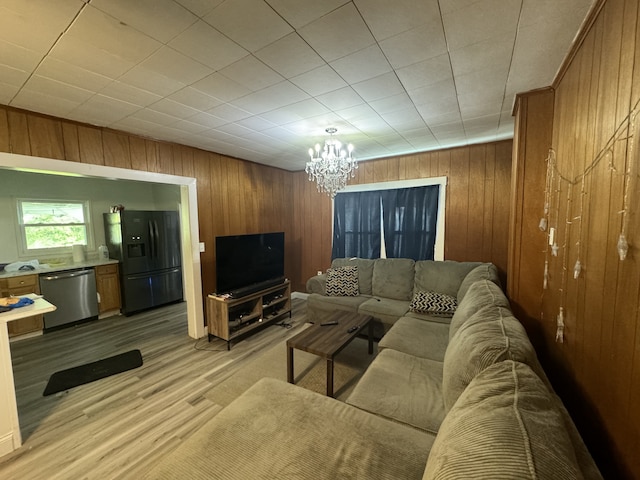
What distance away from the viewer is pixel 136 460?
168 cm

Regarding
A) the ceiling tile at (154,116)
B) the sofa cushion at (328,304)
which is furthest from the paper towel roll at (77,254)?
the sofa cushion at (328,304)

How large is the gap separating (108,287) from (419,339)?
467 cm

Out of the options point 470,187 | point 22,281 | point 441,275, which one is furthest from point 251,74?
point 22,281

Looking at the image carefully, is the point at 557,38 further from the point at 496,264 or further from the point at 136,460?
the point at 136,460

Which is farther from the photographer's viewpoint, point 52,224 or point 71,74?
point 52,224

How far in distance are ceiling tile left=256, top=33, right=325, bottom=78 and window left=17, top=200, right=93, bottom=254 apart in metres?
4.74

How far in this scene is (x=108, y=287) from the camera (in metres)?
4.20

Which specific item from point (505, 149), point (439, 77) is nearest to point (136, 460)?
point (439, 77)

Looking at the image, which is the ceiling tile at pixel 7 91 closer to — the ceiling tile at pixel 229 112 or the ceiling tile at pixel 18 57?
the ceiling tile at pixel 18 57

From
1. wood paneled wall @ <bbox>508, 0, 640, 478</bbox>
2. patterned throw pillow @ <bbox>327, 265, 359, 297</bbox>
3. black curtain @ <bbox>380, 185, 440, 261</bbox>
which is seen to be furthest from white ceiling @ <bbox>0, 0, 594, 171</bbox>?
patterned throw pillow @ <bbox>327, 265, 359, 297</bbox>

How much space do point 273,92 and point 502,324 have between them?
6.93 ft

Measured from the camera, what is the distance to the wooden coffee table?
6.93 ft

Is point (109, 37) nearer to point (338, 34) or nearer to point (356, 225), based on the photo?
point (338, 34)

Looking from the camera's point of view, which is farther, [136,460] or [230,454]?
[136,460]
